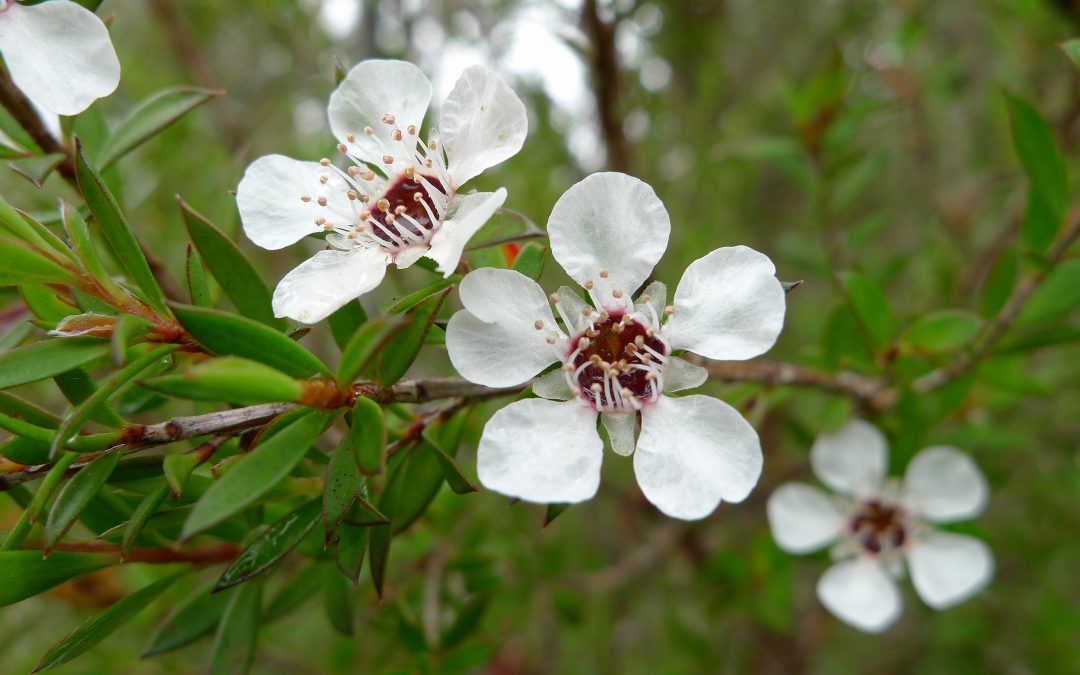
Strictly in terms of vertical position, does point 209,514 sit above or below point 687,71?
above

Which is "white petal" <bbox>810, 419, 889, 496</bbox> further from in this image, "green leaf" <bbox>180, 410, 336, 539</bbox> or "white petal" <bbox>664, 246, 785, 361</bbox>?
"green leaf" <bbox>180, 410, 336, 539</bbox>

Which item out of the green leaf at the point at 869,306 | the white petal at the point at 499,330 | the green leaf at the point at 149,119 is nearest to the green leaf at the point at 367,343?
the white petal at the point at 499,330

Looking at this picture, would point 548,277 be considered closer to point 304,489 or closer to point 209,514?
point 304,489

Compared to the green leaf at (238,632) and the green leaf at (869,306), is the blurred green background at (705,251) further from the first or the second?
the green leaf at (238,632)

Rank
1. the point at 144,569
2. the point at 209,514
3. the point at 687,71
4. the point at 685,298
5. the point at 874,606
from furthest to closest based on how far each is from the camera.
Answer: the point at 687,71 < the point at 874,606 < the point at 144,569 < the point at 685,298 < the point at 209,514

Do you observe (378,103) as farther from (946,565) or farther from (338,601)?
(946,565)

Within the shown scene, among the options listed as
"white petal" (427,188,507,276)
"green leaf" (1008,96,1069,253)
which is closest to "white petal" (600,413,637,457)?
"white petal" (427,188,507,276)

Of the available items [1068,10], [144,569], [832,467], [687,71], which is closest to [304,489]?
[144,569]
